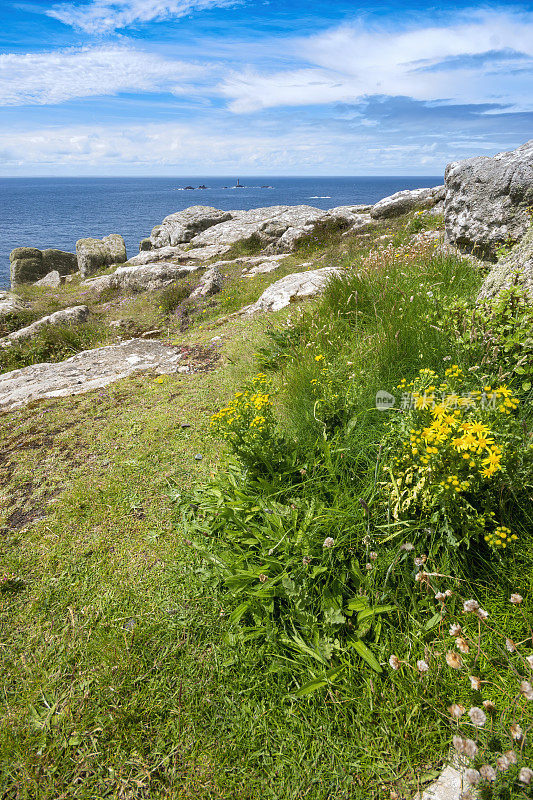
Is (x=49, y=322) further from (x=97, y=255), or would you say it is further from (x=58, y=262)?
(x=58, y=262)

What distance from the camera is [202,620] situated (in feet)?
9.66

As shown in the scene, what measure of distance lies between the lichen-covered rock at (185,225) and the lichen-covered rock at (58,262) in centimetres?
684

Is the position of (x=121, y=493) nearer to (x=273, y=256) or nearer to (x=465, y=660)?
(x=465, y=660)

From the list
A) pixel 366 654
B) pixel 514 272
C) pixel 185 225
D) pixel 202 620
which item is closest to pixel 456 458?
pixel 366 654

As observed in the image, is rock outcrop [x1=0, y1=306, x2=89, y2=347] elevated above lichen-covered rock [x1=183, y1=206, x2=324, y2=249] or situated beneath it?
situated beneath

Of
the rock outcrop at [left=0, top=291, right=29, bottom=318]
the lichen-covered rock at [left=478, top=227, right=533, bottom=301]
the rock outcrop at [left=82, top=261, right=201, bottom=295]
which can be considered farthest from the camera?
the rock outcrop at [left=82, top=261, right=201, bottom=295]

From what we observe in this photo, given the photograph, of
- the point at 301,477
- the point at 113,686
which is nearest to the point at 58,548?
the point at 113,686

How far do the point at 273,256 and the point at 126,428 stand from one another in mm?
14488

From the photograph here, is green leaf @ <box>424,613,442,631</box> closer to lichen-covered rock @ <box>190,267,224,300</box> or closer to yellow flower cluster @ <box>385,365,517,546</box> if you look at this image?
yellow flower cluster @ <box>385,365,517,546</box>

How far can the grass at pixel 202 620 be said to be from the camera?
2.19 meters

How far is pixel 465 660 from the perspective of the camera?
217 cm

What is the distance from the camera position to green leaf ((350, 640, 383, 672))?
90.0 inches

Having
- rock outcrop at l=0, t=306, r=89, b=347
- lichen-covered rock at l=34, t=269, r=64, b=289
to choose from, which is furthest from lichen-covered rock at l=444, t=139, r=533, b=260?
lichen-covered rock at l=34, t=269, r=64, b=289

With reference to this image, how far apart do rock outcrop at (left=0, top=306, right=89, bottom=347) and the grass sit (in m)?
8.46
